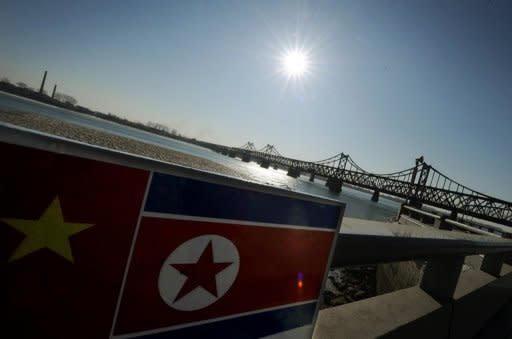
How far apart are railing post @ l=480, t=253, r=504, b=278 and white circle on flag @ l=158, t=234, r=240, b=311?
475 cm

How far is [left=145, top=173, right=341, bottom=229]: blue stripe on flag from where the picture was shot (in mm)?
691

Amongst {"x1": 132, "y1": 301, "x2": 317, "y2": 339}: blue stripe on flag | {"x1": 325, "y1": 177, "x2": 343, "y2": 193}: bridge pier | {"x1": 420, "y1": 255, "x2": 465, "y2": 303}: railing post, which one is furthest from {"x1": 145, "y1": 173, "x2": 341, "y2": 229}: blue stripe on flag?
{"x1": 325, "y1": 177, "x2": 343, "y2": 193}: bridge pier

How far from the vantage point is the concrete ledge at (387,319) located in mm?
1533

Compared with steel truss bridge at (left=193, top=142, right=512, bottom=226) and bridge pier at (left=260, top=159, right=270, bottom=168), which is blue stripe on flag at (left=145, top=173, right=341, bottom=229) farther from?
bridge pier at (left=260, top=159, right=270, bottom=168)

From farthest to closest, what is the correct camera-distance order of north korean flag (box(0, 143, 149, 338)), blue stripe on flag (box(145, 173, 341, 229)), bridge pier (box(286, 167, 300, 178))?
bridge pier (box(286, 167, 300, 178)) < blue stripe on flag (box(145, 173, 341, 229)) < north korean flag (box(0, 143, 149, 338))

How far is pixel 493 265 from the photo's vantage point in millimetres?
3838

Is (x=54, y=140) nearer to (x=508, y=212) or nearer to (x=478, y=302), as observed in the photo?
(x=478, y=302)

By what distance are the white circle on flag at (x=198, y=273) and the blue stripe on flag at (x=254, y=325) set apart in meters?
0.08

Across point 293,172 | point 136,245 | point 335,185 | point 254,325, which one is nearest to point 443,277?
point 254,325

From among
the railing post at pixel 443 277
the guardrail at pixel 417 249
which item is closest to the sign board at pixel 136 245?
the guardrail at pixel 417 249

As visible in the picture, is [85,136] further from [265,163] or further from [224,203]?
[265,163]

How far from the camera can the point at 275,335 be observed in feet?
3.38

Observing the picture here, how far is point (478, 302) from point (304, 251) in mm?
2532

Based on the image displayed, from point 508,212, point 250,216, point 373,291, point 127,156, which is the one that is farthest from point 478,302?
point 508,212
